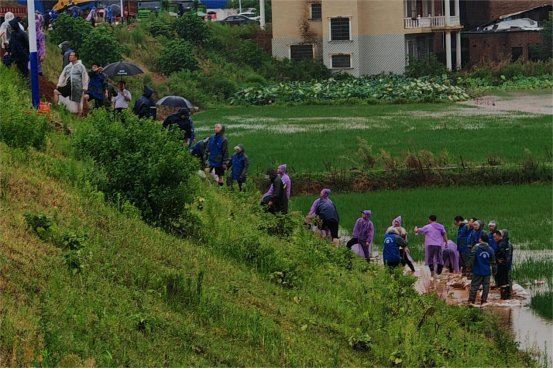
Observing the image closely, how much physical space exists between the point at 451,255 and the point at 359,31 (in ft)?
151

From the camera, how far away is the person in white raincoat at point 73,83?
906 inches

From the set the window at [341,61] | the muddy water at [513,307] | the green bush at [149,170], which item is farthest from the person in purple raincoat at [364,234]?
the window at [341,61]

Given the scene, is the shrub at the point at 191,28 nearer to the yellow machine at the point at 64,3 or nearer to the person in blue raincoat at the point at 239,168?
the yellow machine at the point at 64,3

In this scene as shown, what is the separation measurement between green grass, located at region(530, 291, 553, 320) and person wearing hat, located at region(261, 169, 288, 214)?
545cm

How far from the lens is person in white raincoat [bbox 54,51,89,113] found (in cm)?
2302

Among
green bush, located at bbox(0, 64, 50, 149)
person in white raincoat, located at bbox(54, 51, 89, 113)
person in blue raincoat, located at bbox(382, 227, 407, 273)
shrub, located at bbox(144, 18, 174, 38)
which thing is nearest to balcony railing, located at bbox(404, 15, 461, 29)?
shrub, located at bbox(144, 18, 174, 38)

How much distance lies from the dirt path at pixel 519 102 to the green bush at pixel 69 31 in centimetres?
1831

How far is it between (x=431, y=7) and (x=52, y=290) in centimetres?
5948

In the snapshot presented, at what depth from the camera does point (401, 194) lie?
29.4m

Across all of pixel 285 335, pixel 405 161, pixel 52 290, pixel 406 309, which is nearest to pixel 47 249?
pixel 52 290

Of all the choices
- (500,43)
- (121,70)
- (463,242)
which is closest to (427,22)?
(500,43)

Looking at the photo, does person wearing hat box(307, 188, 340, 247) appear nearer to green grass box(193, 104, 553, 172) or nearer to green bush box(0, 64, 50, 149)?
green bush box(0, 64, 50, 149)

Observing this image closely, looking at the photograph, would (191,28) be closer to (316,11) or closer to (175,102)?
(316,11)

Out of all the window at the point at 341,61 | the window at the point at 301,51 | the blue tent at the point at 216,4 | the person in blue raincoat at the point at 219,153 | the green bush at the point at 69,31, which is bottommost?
the person in blue raincoat at the point at 219,153
